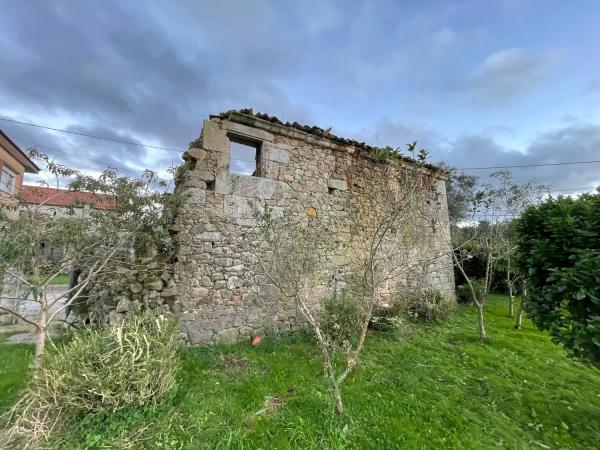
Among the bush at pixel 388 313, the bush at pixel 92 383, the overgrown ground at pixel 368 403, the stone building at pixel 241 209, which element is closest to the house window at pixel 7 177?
the overgrown ground at pixel 368 403

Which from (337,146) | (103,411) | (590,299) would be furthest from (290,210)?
(590,299)

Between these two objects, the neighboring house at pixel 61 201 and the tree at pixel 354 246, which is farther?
the tree at pixel 354 246

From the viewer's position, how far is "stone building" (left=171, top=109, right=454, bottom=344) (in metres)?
5.25

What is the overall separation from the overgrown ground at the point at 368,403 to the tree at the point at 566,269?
1.07 m

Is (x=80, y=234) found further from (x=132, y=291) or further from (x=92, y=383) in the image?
(x=92, y=383)

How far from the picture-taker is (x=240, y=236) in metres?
5.71

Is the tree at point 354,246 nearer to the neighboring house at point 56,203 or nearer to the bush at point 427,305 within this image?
the bush at point 427,305

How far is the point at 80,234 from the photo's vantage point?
3920 mm

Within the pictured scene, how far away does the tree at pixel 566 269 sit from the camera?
10.4ft

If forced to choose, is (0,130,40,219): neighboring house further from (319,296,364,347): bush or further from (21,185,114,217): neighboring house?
(319,296,364,347): bush

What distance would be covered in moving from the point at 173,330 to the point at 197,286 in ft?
4.19

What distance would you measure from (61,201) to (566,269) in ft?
23.5

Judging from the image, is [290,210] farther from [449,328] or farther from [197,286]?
[449,328]

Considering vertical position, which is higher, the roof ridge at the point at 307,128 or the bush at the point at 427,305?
the roof ridge at the point at 307,128
